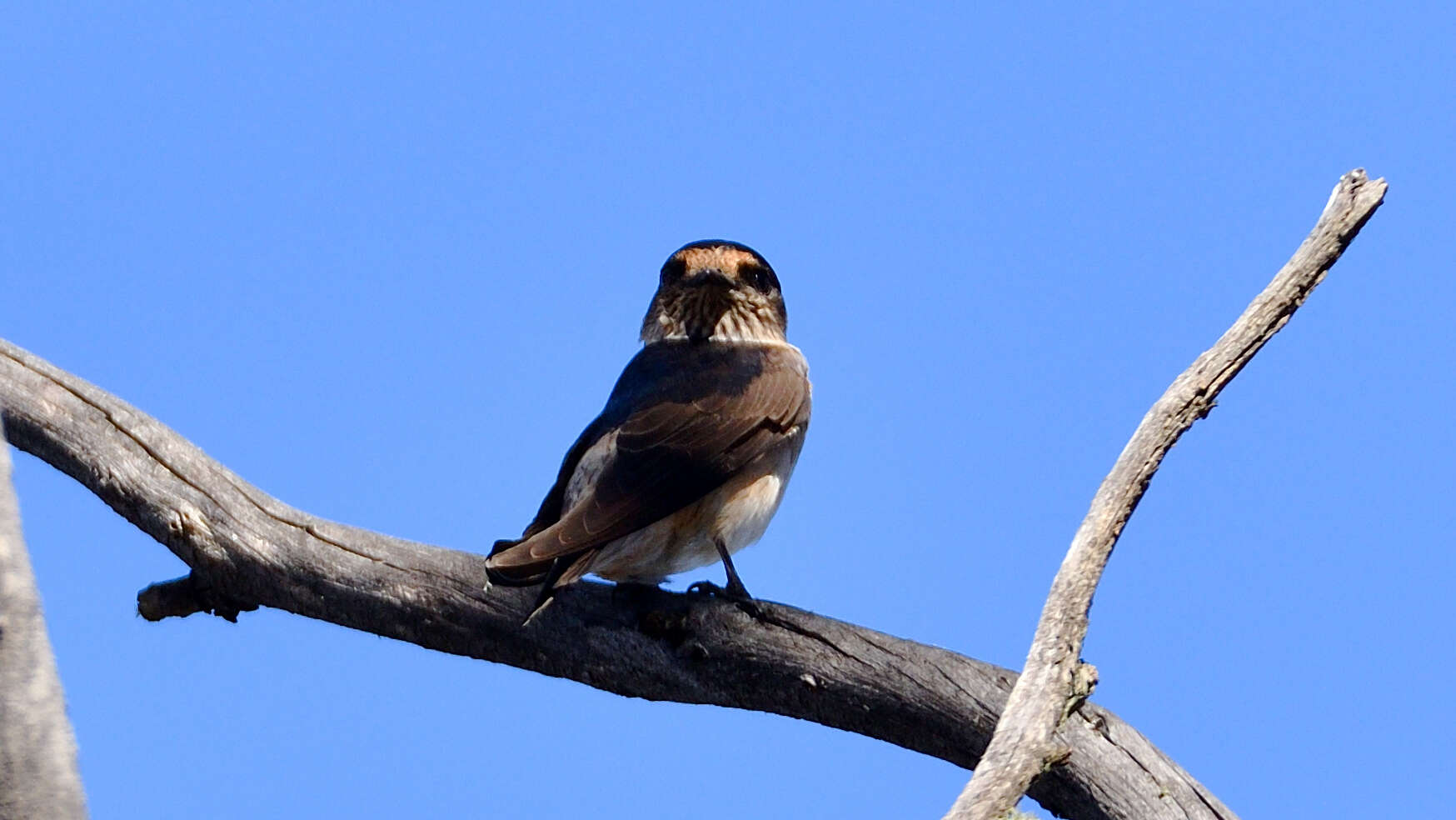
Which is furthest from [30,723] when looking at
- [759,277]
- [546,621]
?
[759,277]

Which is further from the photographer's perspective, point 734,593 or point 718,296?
point 718,296

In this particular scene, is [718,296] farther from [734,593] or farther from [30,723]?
[30,723]

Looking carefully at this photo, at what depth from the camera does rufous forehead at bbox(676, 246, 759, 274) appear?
5.81 meters

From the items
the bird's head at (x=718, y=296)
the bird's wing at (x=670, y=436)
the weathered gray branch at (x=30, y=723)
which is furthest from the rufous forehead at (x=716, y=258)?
the weathered gray branch at (x=30, y=723)

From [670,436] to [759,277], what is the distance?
1.42 metres

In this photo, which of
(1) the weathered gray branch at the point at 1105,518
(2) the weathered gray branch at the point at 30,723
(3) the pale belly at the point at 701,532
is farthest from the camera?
(3) the pale belly at the point at 701,532

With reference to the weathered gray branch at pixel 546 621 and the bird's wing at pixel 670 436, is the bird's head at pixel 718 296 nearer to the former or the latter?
the bird's wing at pixel 670 436

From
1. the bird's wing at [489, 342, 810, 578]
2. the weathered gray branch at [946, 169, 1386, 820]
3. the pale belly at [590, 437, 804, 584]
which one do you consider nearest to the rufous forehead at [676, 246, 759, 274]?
the bird's wing at [489, 342, 810, 578]

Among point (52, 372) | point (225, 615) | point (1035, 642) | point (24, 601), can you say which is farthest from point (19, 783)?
point (52, 372)

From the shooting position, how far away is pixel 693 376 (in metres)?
5.16

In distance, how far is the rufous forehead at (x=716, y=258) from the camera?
229 inches

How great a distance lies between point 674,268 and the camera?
5.90 metres

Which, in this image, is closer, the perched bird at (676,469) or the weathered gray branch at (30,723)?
the weathered gray branch at (30,723)

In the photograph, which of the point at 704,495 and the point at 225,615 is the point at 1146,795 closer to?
the point at 704,495
